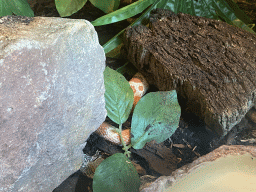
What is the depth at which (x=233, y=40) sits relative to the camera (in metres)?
1.36

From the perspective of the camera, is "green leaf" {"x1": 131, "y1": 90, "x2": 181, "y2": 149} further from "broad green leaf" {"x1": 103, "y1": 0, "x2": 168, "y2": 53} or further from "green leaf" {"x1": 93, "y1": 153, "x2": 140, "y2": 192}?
"broad green leaf" {"x1": 103, "y1": 0, "x2": 168, "y2": 53}

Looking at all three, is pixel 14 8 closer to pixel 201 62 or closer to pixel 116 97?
pixel 116 97

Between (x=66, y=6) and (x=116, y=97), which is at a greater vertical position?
(x=66, y=6)

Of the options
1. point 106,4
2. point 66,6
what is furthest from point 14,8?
point 106,4

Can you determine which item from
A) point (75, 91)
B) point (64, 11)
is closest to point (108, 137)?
point (75, 91)

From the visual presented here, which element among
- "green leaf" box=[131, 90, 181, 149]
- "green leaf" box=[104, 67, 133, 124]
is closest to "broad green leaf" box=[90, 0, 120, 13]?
"green leaf" box=[104, 67, 133, 124]

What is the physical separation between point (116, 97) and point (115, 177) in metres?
0.38

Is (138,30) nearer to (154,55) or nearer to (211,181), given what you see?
(154,55)

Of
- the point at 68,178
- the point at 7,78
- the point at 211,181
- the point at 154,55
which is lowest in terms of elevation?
the point at 68,178

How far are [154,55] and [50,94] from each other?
73cm

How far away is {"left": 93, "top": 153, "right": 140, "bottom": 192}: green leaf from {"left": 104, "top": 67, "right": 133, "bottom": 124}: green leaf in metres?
0.23

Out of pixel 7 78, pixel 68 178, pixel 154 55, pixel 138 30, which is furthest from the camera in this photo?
pixel 138 30

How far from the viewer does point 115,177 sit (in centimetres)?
96

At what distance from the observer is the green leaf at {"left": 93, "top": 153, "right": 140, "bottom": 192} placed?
3.08ft
